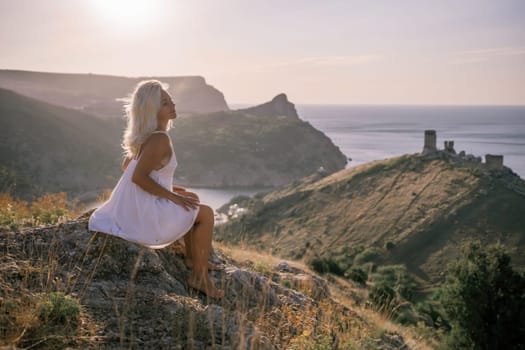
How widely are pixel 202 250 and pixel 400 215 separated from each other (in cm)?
4481

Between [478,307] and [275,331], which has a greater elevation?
[275,331]

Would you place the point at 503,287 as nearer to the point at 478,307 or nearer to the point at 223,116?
the point at 478,307

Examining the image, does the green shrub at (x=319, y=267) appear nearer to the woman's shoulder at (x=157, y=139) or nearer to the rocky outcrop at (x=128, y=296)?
the rocky outcrop at (x=128, y=296)

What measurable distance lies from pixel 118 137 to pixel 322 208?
6769 centimetres

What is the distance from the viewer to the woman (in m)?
4.83

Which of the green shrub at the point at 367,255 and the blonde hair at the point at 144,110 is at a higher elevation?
the blonde hair at the point at 144,110

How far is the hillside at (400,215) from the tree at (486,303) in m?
16.3

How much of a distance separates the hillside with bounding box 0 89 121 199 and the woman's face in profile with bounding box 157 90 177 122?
72155 millimetres

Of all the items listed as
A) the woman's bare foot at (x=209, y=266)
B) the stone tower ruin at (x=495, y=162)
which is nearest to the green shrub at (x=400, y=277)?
the stone tower ruin at (x=495, y=162)

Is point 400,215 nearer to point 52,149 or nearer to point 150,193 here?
point 150,193

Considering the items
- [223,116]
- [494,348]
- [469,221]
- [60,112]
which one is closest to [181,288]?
[494,348]

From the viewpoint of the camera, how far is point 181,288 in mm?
4957

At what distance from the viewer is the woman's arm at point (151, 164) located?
15.7 ft

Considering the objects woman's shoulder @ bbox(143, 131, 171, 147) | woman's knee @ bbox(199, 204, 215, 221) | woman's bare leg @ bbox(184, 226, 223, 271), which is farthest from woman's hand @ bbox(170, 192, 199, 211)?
woman's shoulder @ bbox(143, 131, 171, 147)
